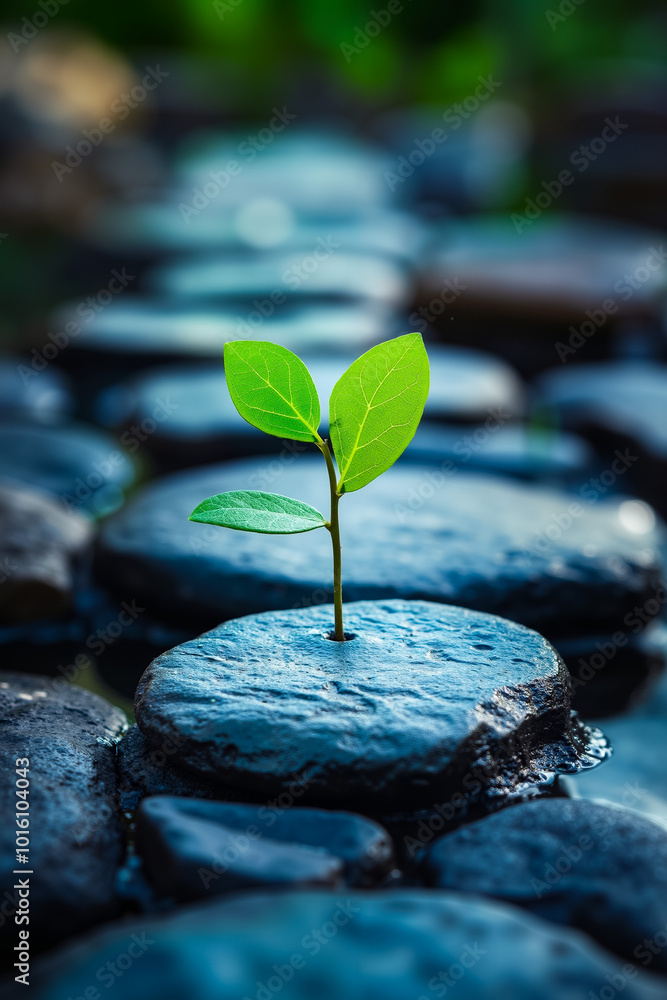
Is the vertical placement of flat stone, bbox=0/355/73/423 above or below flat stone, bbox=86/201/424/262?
below

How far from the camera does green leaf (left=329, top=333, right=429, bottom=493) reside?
1.23 m

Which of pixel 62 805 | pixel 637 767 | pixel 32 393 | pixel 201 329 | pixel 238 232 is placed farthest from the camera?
pixel 238 232

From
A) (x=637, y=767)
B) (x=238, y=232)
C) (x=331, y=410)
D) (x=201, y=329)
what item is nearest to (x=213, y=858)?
(x=331, y=410)

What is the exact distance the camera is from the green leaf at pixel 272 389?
122cm

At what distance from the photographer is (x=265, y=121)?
9.92 metres

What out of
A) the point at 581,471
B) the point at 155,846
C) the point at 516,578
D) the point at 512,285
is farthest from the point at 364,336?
the point at 155,846

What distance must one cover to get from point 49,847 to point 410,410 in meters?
0.67

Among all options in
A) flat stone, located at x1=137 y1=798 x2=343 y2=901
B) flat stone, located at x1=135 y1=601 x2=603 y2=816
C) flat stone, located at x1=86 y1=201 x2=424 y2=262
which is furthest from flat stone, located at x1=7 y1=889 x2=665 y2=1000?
flat stone, located at x1=86 y1=201 x2=424 y2=262

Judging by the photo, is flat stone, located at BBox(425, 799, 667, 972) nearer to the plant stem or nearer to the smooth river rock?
the smooth river rock

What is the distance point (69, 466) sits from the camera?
2.48 meters

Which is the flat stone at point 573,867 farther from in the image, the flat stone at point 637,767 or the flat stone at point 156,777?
Result: the flat stone at point 156,777

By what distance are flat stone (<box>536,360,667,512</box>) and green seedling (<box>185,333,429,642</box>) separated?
140cm

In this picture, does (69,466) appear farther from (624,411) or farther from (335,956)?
(335,956)

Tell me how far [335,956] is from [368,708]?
0.34 metres
